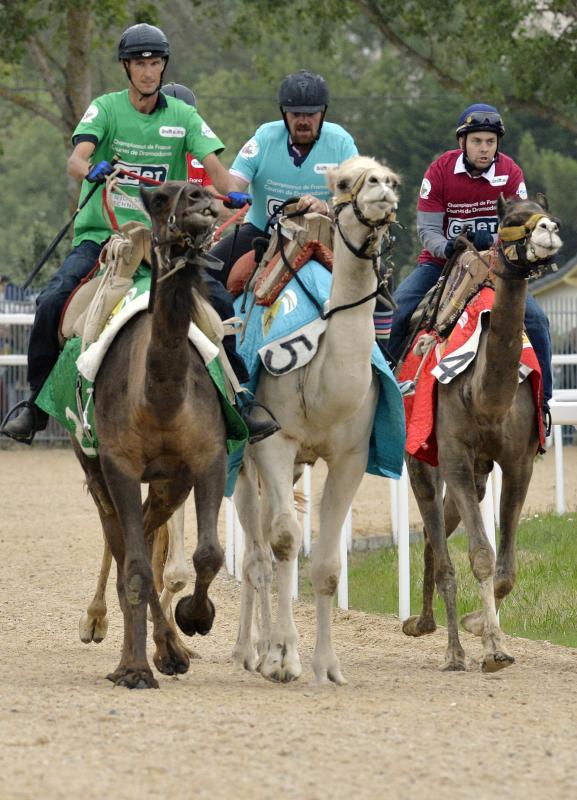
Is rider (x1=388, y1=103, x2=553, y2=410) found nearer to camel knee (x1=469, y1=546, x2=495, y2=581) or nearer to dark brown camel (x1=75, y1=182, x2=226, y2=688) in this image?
camel knee (x1=469, y1=546, x2=495, y2=581)

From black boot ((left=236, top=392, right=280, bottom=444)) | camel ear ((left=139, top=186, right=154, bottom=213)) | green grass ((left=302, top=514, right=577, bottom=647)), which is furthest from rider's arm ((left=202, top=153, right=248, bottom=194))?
green grass ((left=302, top=514, right=577, bottom=647))

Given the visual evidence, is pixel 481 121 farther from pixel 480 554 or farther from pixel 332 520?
Answer: pixel 332 520

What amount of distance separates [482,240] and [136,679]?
417 cm

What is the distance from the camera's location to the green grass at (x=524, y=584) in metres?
12.0

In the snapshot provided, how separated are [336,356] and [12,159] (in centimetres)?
7863

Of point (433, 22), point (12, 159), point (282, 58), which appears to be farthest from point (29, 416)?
point (12, 159)

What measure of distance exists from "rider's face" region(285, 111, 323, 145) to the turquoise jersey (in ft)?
0.31

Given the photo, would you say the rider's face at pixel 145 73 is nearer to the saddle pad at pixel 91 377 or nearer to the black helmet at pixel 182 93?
the saddle pad at pixel 91 377

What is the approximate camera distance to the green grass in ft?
39.2

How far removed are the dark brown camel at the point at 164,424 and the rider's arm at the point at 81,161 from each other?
1.00 meters

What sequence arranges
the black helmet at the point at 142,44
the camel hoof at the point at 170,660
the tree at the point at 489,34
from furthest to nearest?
1. the tree at the point at 489,34
2. the black helmet at the point at 142,44
3. the camel hoof at the point at 170,660

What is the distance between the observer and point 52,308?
10.2 meters

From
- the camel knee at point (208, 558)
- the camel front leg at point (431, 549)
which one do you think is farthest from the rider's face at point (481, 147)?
the camel knee at point (208, 558)

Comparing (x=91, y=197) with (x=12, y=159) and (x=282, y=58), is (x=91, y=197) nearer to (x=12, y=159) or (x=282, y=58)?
(x=282, y=58)
